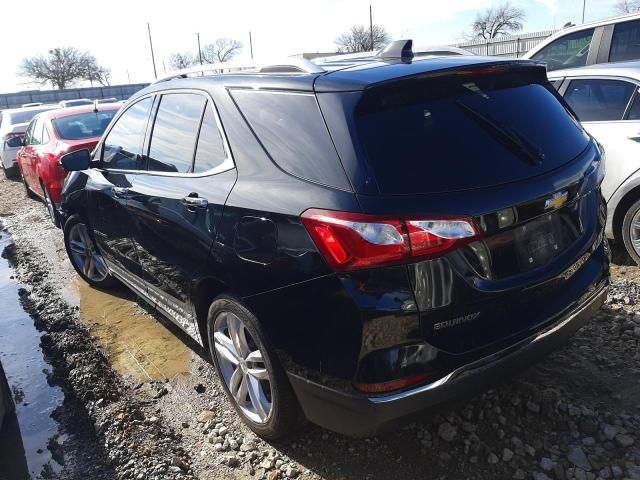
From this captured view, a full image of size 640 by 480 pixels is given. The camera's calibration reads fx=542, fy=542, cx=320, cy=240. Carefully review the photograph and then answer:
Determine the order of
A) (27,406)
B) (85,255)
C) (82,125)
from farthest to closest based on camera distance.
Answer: (82,125) → (85,255) → (27,406)

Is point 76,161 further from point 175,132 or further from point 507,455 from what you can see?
point 507,455

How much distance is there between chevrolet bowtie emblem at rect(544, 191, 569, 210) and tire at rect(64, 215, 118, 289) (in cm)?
391

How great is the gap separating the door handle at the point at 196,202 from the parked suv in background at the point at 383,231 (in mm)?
18

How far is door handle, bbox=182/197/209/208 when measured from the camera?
2.78 meters

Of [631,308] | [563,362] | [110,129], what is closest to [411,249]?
[563,362]

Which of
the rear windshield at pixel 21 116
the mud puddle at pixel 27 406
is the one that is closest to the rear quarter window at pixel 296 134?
the mud puddle at pixel 27 406

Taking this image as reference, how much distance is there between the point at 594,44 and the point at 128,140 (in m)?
5.45

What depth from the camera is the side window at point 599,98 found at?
183 inches

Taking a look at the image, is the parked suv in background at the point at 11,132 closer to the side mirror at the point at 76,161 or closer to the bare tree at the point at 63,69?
the side mirror at the point at 76,161

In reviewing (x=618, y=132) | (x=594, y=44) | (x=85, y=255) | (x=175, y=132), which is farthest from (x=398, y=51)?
(x=594, y=44)

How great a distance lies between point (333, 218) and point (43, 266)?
5.33m

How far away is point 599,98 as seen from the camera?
485cm

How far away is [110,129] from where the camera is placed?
4.38m

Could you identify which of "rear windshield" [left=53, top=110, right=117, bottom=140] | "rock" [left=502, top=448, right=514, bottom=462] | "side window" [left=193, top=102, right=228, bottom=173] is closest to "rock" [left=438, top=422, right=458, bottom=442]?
"rock" [left=502, top=448, right=514, bottom=462]
